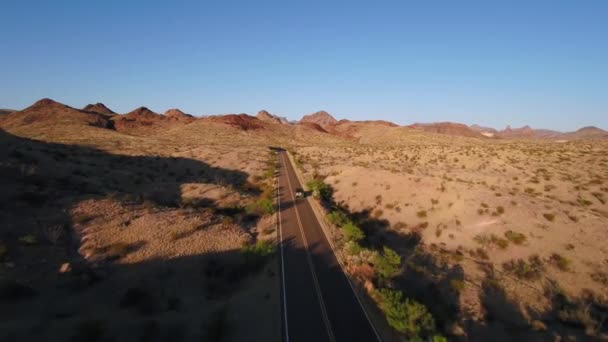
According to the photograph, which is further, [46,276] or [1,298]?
[46,276]

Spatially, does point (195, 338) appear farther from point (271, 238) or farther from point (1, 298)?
point (271, 238)

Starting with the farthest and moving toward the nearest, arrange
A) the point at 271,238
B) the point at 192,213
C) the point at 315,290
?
the point at 192,213
the point at 271,238
the point at 315,290

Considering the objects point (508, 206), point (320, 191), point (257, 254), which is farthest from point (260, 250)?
point (508, 206)

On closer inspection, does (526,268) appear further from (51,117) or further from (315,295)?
(51,117)

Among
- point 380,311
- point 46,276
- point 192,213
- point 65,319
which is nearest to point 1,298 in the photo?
point 46,276

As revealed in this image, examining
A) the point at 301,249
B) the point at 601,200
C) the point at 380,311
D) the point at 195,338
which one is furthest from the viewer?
the point at 601,200

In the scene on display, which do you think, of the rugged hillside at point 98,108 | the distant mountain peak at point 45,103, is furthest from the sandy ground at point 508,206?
the rugged hillside at point 98,108

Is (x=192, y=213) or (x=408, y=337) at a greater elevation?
(x=192, y=213)

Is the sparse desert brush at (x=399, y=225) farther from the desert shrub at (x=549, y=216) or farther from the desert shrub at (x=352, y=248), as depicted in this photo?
the desert shrub at (x=549, y=216)
